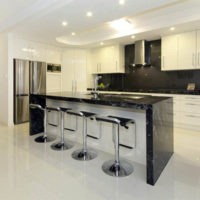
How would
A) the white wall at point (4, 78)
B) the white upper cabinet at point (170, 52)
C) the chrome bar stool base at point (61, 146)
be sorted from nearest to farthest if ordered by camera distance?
the chrome bar stool base at point (61, 146) → the white upper cabinet at point (170, 52) → the white wall at point (4, 78)

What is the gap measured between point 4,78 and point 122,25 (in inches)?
143

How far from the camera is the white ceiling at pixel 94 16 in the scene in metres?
2.75

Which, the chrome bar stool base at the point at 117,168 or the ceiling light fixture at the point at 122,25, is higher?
the ceiling light fixture at the point at 122,25

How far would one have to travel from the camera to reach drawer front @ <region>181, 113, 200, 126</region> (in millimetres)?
3746

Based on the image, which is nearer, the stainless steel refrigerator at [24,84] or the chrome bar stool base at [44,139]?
the chrome bar stool base at [44,139]

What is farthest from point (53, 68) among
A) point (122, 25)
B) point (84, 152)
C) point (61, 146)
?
point (84, 152)

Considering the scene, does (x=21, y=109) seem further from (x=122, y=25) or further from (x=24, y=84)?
(x=122, y=25)

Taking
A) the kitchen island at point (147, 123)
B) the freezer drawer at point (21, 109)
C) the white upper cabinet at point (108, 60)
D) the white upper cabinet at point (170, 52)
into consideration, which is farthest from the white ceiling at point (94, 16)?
the freezer drawer at point (21, 109)

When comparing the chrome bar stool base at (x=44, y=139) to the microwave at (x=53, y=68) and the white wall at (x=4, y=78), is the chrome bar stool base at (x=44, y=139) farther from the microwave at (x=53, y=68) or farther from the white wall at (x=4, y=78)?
the microwave at (x=53, y=68)

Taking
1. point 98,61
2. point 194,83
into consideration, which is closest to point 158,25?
point 194,83

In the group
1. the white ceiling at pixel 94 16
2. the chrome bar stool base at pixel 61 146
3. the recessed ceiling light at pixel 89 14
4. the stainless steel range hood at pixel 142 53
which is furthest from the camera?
the stainless steel range hood at pixel 142 53

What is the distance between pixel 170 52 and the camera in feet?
14.0

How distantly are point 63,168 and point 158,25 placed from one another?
12.2ft

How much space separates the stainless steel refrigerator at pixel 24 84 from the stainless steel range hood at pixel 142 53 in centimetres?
312
